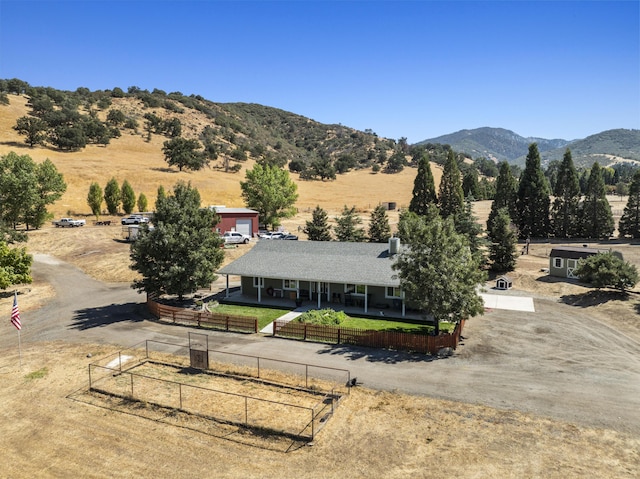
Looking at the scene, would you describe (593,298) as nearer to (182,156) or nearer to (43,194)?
(43,194)

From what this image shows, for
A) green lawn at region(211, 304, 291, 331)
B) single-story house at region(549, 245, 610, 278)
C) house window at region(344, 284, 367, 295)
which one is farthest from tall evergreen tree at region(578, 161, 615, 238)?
green lawn at region(211, 304, 291, 331)

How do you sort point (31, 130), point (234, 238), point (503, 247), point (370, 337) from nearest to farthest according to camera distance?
point (370, 337) → point (503, 247) → point (234, 238) → point (31, 130)

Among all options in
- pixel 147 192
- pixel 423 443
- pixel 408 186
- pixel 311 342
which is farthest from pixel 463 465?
pixel 408 186

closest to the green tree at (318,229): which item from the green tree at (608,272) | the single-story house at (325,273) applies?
the single-story house at (325,273)

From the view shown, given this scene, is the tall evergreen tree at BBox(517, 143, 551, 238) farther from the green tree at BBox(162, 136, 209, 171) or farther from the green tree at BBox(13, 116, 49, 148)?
the green tree at BBox(13, 116, 49, 148)

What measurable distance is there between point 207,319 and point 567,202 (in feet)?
196

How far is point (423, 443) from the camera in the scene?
16.8 meters

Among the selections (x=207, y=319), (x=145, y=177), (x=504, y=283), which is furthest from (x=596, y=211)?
(x=145, y=177)

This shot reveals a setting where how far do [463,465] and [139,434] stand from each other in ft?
40.8

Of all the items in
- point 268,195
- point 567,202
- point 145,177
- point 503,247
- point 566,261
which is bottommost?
point 566,261

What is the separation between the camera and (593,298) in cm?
3688

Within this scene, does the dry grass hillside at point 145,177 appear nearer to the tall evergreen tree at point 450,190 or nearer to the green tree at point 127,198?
the green tree at point 127,198

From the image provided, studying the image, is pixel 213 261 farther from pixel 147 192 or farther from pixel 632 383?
pixel 147 192

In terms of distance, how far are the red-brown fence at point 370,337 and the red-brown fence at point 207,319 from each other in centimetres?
213
